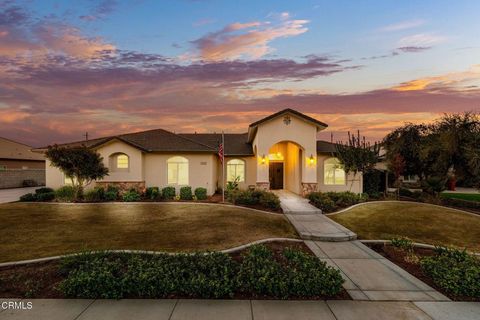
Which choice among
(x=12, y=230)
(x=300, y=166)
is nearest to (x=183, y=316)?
(x=12, y=230)

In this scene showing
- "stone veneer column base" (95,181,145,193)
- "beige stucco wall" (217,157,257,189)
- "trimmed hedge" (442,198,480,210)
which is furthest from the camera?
"beige stucco wall" (217,157,257,189)

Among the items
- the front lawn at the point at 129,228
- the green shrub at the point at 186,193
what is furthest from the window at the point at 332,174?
the green shrub at the point at 186,193

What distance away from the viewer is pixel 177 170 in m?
18.7

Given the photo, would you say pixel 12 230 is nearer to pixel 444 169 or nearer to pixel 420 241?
pixel 420 241

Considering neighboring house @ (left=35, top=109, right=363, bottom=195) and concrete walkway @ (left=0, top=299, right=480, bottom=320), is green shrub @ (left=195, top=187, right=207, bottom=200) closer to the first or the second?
neighboring house @ (left=35, top=109, right=363, bottom=195)

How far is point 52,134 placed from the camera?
27172 mm

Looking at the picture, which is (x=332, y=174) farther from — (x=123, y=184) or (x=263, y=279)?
(x=263, y=279)

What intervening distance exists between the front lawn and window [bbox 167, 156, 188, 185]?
4.32 meters

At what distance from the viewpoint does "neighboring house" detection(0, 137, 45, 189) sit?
85.9 feet

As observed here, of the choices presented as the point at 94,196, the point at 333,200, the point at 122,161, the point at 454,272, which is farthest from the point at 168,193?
the point at 454,272

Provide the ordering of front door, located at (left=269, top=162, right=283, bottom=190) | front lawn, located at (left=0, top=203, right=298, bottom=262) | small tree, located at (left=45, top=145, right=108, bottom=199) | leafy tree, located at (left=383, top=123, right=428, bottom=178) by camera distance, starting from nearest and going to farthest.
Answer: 1. front lawn, located at (left=0, top=203, right=298, bottom=262)
2. small tree, located at (left=45, top=145, right=108, bottom=199)
3. front door, located at (left=269, top=162, right=283, bottom=190)
4. leafy tree, located at (left=383, top=123, right=428, bottom=178)

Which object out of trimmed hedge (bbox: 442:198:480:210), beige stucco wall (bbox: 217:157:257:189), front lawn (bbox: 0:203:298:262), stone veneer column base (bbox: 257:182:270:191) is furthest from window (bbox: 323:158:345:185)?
front lawn (bbox: 0:203:298:262)

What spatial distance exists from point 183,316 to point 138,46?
1451 cm

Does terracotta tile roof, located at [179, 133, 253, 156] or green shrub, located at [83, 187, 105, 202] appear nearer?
green shrub, located at [83, 187, 105, 202]
